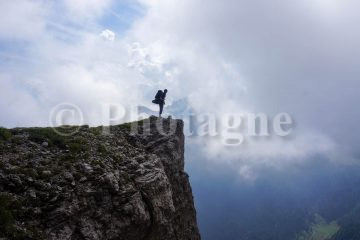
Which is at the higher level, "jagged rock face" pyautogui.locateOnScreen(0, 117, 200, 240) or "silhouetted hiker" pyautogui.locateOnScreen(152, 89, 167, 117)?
"silhouetted hiker" pyautogui.locateOnScreen(152, 89, 167, 117)

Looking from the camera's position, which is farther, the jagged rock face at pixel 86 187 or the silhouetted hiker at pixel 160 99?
the silhouetted hiker at pixel 160 99

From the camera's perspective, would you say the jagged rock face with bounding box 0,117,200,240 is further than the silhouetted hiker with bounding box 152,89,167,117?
No

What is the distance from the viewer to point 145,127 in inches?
1843

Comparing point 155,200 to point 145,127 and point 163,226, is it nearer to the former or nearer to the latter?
point 163,226

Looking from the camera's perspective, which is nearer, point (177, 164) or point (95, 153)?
point (95, 153)

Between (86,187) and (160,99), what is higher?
(160,99)

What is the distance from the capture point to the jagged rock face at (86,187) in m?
27.9

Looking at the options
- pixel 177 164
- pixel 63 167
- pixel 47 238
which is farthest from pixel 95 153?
A: pixel 177 164

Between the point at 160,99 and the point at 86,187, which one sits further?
the point at 160,99

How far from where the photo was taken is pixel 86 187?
104ft

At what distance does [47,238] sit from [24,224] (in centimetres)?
160

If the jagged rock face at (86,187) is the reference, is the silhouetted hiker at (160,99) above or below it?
above

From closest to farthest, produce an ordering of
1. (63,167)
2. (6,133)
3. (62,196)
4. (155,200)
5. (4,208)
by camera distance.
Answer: (4,208) < (62,196) < (63,167) < (6,133) < (155,200)

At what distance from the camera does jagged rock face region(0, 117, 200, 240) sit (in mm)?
27891
